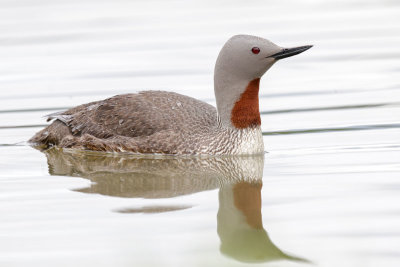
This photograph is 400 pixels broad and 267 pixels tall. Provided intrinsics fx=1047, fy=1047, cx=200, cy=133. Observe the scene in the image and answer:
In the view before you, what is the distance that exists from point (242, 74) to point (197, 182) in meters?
1.35

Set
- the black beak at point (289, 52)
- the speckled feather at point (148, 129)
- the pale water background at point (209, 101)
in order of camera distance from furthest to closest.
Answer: the speckled feather at point (148, 129)
the black beak at point (289, 52)
the pale water background at point (209, 101)

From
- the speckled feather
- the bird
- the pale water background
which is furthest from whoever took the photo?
the speckled feather

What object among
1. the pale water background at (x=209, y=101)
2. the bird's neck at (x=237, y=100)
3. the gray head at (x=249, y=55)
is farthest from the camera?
the bird's neck at (x=237, y=100)

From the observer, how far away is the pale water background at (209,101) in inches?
267

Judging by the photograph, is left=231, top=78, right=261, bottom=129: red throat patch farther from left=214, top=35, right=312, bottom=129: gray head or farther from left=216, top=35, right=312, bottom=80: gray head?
left=216, top=35, right=312, bottom=80: gray head

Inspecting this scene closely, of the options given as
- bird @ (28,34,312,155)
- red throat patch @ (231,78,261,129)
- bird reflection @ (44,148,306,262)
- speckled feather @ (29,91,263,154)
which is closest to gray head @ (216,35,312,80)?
bird @ (28,34,312,155)

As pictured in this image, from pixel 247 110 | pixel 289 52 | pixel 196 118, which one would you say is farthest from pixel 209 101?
pixel 289 52

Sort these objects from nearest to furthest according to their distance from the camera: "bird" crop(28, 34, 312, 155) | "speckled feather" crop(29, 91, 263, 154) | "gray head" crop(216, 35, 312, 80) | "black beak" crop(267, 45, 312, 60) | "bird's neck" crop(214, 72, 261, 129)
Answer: "black beak" crop(267, 45, 312, 60), "gray head" crop(216, 35, 312, 80), "bird" crop(28, 34, 312, 155), "bird's neck" crop(214, 72, 261, 129), "speckled feather" crop(29, 91, 263, 154)

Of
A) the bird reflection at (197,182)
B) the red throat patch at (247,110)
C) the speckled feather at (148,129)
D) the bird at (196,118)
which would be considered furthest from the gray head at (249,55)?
the bird reflection at (197,182)

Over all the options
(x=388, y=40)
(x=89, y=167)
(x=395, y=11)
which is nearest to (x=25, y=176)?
(x=89, y=167)

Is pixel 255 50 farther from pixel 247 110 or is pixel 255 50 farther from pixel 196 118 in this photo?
pixel 196 118

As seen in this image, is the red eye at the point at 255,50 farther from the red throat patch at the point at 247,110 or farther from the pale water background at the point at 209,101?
the pale water background at the point at 209,101

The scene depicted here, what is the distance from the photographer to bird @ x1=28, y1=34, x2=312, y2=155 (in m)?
9.60

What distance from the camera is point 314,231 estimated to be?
6926 mm
